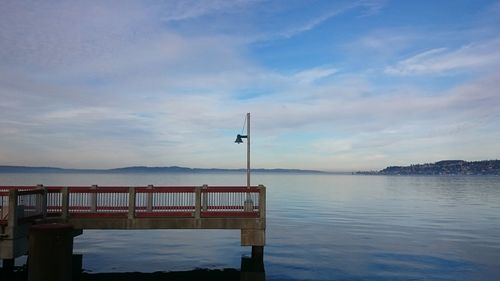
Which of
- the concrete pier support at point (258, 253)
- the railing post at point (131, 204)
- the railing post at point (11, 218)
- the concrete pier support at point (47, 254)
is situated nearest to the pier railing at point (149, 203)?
the railing post at point (131, 204)

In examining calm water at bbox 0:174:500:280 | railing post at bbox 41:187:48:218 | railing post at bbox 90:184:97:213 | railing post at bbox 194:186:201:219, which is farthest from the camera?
calm water at bbox 0:174:500:280

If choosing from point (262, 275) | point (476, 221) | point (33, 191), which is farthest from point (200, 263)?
point (476, 221)

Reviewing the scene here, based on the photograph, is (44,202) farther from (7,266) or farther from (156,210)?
(156,210)

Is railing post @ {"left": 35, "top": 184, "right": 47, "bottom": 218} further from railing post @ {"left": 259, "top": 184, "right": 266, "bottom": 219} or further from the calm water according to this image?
railing post @ {"left": 259, "top": 184, "right": 266, "bottom": 219}

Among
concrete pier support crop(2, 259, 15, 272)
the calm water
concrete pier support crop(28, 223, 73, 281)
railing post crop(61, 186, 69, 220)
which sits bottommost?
the calm water

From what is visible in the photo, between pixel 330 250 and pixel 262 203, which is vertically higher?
pixel 262 203

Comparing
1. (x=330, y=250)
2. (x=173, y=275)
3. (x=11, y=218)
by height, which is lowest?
(x=330, y=250)

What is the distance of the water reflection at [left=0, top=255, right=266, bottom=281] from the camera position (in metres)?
20.3

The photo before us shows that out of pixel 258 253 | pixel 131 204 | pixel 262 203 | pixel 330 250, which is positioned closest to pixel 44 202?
pixel 131 204

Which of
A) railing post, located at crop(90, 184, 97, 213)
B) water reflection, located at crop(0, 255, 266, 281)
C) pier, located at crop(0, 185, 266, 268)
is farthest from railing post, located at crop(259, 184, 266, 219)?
railing post, located at crop(90, 184, 97, 213)

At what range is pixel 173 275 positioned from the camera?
2128 cm

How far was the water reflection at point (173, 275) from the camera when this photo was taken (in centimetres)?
2033

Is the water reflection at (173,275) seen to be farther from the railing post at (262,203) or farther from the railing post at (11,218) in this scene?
the railing post at (11,218)

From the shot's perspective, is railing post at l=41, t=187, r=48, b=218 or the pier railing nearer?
railing post at l=41, t=187, r=48, b=218
